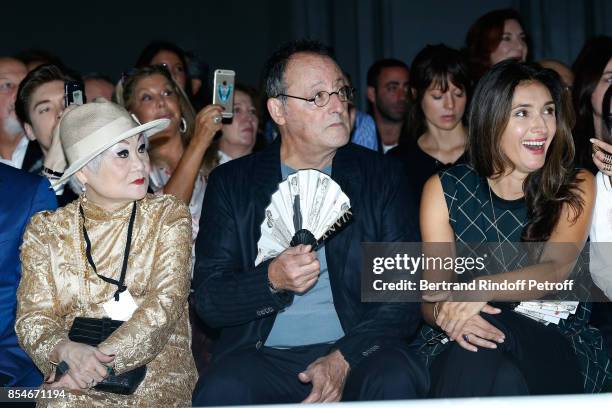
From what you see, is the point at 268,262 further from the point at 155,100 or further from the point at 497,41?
the point at 497,41

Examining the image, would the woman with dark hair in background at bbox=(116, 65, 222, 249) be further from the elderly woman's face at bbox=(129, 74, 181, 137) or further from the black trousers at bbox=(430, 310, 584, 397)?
the black trousers at bbox=(430, 310, 584, 397)

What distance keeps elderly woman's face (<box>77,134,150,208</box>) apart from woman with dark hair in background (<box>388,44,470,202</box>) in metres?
1.89

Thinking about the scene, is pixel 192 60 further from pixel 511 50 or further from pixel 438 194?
pixel 438 194

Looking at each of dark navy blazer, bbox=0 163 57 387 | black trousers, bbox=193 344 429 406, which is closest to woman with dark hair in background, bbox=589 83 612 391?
black trousers, bbox=193 344 429 406

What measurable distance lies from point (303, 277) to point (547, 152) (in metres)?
1.11

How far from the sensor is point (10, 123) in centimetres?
521

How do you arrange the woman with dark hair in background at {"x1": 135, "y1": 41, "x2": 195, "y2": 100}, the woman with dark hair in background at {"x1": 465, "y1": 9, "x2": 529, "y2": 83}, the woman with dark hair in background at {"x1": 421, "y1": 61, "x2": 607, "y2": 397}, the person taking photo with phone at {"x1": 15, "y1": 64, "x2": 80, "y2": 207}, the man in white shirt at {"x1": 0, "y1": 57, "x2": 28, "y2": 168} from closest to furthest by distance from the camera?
the woman with dark hair in background at {"x1": 421, "y1": 61, "x2": 607, "y2": 397}, the person taking photo with phone at {"x1": 15, "y1": 64, "x2": 80, "y2": 207}, the man in white shirt at {"x1": 0, "y1": 57, "x2": 28, "y2": 168}, the woman with dark hair in background at {"x1": 465, "y1": 9, "x2": 529, "y2": 83}, the woman with dark hair in background at {"x1": 135, "y1": 41, "x2": 195, "y2": 100}

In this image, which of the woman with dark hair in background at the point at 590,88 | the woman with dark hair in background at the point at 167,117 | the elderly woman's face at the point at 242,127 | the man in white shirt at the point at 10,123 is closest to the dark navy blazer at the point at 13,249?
the woman with dark hair in background at the point at 167,117

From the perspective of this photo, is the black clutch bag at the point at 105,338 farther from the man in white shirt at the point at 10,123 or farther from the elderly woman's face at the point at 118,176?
the man in white shirt at the point at 10,123

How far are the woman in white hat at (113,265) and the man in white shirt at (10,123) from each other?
1.91 m

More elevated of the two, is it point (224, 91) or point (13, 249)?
point (224, 91)

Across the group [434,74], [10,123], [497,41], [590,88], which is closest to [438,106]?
[434,74]

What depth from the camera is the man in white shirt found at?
5.20 meters

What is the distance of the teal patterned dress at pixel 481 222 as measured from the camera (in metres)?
3.44
